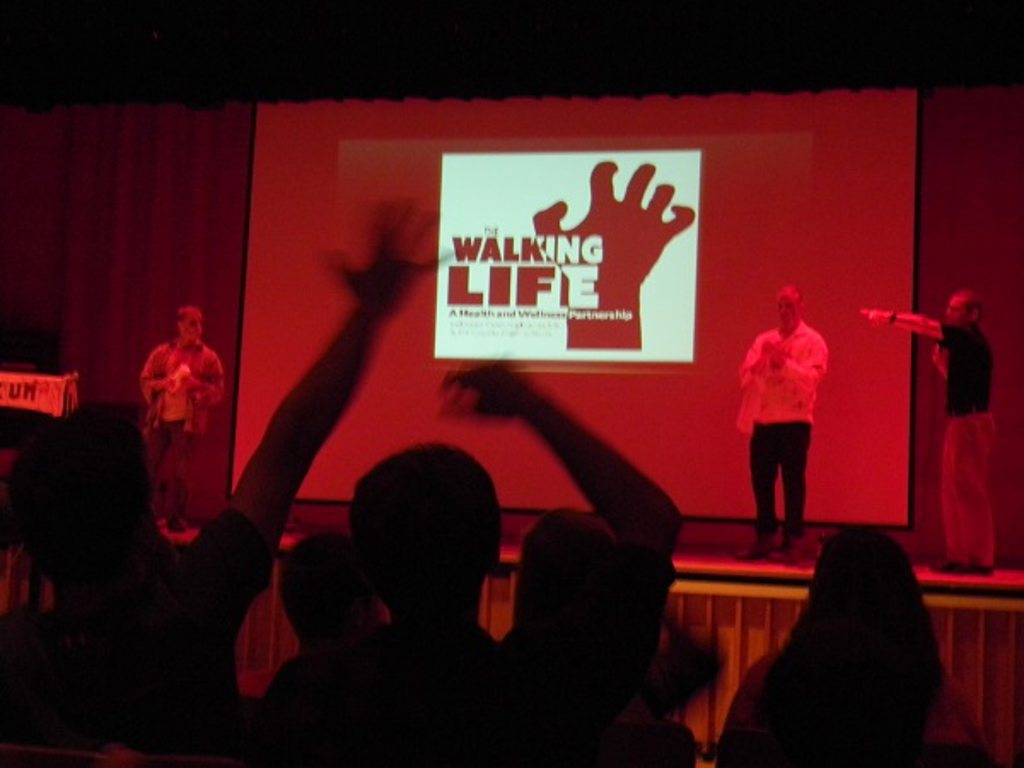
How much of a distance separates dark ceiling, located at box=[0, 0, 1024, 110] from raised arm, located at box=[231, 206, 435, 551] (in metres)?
5.03

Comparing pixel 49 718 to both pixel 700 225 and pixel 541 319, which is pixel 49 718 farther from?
pixel 700 225

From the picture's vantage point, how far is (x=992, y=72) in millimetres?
6121

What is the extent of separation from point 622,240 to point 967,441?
6.73ft

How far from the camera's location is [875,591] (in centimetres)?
→ 191

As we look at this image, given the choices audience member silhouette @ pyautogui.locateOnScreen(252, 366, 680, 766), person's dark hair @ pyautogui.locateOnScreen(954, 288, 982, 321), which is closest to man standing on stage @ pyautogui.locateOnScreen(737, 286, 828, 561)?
person's dark hair @ pyautogui.locateOnScreen(954, 288, 982, 321)

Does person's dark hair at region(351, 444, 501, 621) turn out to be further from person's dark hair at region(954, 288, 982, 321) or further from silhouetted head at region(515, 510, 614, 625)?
person's dark hair at region(954, 288, 982, 321)

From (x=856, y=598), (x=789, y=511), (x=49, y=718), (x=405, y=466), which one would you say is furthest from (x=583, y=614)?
(x=789, y=511)

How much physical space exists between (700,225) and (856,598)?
4.71 meters

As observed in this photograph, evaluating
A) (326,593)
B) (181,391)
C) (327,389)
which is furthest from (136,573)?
(181,391)

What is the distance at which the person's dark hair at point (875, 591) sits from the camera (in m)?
1.88

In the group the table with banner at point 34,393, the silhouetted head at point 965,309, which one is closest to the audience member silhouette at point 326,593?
the silhouetted head at point 965,309

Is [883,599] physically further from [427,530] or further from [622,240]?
[622,240]

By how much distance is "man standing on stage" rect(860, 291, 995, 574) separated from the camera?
17.7ft

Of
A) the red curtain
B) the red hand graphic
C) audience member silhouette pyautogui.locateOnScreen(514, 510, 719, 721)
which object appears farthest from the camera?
the red curtain
